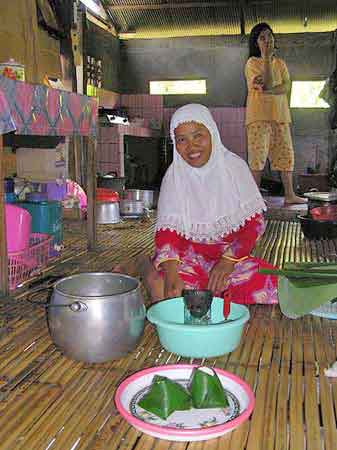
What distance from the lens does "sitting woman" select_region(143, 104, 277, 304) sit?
1.68m

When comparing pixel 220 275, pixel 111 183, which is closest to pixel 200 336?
pixel 220 275

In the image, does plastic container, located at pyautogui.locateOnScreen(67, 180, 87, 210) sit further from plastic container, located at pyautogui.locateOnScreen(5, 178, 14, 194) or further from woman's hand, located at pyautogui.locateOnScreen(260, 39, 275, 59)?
woman's hand, located at pyautogui.locateOnScreen(260, 39, 275, 59)

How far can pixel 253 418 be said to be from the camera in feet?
3.41

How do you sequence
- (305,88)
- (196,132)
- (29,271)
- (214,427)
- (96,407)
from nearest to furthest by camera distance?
(214,427)
(96,407)
(196,132)
(29,271)
(305,88)

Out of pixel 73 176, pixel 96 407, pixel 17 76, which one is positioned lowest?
pixel 96 407

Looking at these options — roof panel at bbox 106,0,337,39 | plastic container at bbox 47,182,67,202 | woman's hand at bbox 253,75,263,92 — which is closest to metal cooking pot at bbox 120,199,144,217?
plastic container at bbox 47,182,67,202

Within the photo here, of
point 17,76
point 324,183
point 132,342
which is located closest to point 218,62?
point 324,183

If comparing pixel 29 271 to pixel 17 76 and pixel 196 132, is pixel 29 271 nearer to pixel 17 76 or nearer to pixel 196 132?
pixel 17 76

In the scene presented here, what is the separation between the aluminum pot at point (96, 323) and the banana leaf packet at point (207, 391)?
0.81 feet

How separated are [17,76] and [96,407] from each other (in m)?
1.48

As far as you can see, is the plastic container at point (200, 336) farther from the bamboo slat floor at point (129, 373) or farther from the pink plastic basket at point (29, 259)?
the pink plastic basket at point (29, 259)

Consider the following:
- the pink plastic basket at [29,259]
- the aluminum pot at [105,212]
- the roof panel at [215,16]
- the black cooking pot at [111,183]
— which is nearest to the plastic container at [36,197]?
the pink plastic basket at [29,259]

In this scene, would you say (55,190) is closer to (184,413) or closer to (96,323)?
(96,323)

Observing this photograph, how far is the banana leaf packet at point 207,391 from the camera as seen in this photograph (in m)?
1.02
